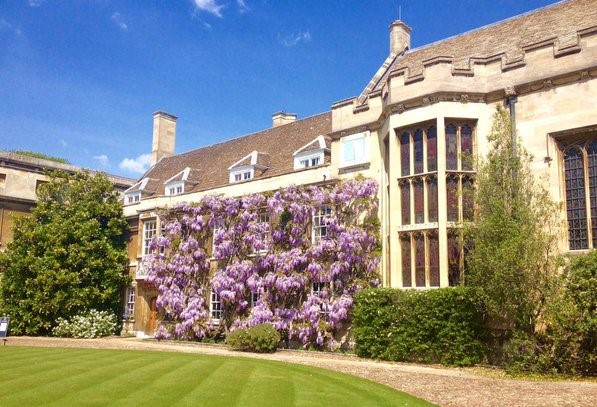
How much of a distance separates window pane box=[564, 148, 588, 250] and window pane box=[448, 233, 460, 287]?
3.31 metres

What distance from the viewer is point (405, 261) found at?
19.3 metres

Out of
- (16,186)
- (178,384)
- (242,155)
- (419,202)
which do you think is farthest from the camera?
(16,186)

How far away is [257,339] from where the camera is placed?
830 inches

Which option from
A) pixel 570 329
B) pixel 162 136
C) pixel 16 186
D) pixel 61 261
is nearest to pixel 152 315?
pixel 61 261

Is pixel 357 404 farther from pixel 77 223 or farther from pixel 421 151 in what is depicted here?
pixel 77 223

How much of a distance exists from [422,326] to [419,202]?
4.24 metres

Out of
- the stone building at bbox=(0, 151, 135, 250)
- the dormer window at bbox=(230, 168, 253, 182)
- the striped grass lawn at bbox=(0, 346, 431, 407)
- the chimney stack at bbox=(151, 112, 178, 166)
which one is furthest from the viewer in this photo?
the chimney stack at bbox=(151, 112, 178, 166)

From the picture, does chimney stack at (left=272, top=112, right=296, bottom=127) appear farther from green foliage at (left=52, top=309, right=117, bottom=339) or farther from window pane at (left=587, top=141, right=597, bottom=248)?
window pane at (left=587, top=141, right=597, bottom=248)

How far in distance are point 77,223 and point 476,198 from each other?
68.8 ft

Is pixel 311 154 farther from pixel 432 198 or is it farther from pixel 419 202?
pixel 432 198

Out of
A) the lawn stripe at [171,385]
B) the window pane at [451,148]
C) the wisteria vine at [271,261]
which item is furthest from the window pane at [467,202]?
the lawn stripe at [171,385]

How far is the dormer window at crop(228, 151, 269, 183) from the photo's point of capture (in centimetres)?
2833

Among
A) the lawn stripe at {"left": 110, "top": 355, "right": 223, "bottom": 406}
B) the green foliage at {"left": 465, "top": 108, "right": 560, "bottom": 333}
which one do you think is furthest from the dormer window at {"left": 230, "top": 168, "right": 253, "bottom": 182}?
the lawn stripe at {"left": 110, "top": 355, "right": 223, "bottom": 406}

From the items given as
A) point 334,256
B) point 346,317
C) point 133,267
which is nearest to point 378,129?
point 334,256
